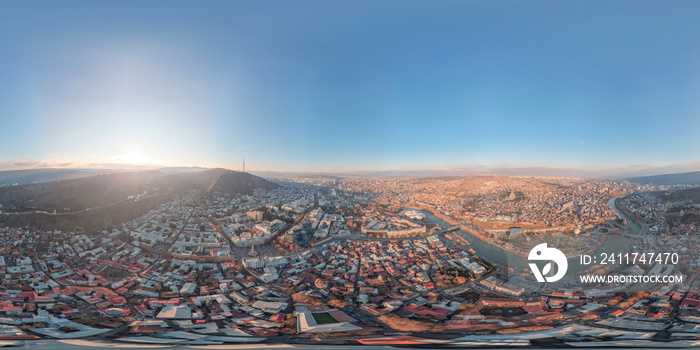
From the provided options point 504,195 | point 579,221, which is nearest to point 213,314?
point 579,221

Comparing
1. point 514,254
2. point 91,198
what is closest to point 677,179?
point 514,254

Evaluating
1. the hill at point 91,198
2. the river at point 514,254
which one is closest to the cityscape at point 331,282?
the river at point 514,254

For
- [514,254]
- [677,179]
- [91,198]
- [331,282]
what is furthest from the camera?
[677,179]

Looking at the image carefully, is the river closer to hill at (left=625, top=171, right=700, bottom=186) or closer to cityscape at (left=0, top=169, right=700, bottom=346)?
cityscape at (left=0, top=169, right=700, bottom=346)

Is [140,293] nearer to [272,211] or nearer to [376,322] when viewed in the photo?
[376,322]

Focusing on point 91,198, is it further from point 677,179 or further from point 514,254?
point 677,179

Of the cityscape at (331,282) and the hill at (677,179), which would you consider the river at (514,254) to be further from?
the hill at (677,179)

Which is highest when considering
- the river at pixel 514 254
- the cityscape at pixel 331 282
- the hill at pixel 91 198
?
the hill at pixel 91 198

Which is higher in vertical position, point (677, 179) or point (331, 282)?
point (677, 179)

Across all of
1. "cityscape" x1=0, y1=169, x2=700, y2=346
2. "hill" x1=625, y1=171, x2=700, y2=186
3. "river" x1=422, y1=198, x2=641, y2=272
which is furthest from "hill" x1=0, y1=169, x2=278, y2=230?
"hill" x1=625, y1=171, x2=700, y2=186

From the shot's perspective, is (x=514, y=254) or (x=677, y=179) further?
(x=677, y=179)

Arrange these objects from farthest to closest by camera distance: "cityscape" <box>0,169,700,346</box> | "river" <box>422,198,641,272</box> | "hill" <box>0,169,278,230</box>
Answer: "hill" <box>0,169,278,230</box>
"river" <box>422,198,641,272</box>
"cityscape" <box>0,169,700,346</box>
